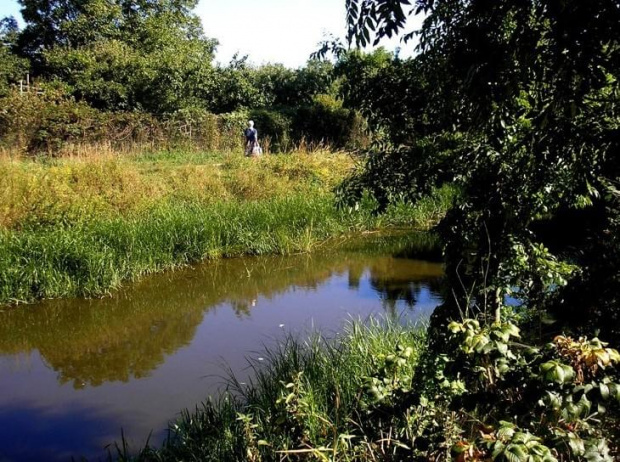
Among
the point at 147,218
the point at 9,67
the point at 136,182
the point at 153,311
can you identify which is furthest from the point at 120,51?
the point at 153,311

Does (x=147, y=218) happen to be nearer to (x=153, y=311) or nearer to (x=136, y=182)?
(x=136, y=182)

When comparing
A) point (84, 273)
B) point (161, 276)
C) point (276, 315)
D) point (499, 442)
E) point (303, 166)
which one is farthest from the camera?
point (303, 166)

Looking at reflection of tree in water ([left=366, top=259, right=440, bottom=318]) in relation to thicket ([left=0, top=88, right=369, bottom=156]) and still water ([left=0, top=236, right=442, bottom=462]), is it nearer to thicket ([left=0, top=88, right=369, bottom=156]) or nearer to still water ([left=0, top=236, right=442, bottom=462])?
still water ([left=0, top=236, right=442, bottom=462])

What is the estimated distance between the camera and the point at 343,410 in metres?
3.29

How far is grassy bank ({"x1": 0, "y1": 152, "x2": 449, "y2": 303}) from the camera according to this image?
7.89 meters

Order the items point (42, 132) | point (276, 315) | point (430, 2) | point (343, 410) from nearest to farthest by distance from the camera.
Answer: point (430, 2), point (343, 410), point (276, 315), point (42, 132)

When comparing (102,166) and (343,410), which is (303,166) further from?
(343,410)

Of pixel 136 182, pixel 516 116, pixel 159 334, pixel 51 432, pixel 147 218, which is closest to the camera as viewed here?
pixel 516 116

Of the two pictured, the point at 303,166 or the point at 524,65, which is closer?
the point at 524,65

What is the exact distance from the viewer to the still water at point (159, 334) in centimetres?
473

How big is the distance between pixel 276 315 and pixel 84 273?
2.83m

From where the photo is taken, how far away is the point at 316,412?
3371 millimetres

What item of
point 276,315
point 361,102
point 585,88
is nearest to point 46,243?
point 276,315

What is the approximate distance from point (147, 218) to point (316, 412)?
7.09 m
